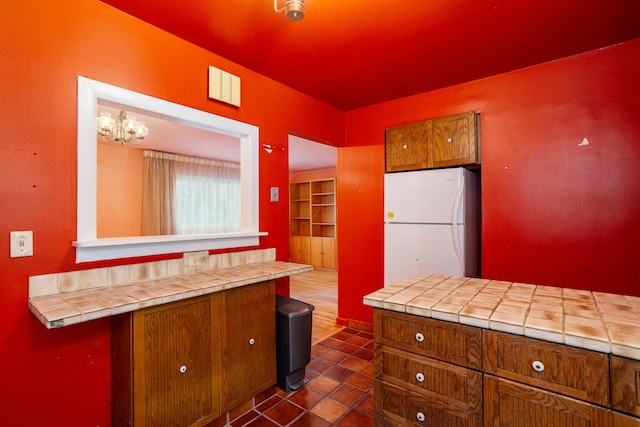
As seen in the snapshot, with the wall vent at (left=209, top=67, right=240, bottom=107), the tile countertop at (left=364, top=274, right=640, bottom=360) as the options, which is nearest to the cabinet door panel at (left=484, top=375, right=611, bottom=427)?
the tile countertop at (left=364, top=274, right=640, bottom=360)

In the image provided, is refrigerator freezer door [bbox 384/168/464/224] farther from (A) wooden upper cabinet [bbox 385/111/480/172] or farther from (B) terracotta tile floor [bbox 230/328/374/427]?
(B) terracotta tile floor [bbox 230/328/374/427]

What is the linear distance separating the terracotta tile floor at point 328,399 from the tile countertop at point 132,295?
2.80 feet

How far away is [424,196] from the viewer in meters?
2.76

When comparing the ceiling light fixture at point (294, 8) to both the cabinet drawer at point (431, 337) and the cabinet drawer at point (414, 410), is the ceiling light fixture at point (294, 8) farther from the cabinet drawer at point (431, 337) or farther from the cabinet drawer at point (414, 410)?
the cabinet drawer at point (414, 410)

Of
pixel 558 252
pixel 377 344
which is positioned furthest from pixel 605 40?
pixel 377 344

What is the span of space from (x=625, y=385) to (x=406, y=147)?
91.2 inches

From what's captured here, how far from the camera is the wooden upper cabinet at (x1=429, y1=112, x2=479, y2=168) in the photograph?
261 cm

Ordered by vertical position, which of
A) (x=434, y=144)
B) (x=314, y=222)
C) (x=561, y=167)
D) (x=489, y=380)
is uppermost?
(x=434, y=144)

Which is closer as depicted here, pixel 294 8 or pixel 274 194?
pixel 294 8

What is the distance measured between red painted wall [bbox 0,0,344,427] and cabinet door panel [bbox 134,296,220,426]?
1.08ft

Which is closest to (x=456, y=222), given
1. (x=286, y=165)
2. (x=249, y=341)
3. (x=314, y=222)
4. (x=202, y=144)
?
(x=286, y=165)

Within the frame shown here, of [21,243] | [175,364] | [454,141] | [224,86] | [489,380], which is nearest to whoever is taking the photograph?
[489,380]

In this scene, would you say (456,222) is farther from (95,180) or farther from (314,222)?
(314,222)

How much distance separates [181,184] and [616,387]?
6148 mm
